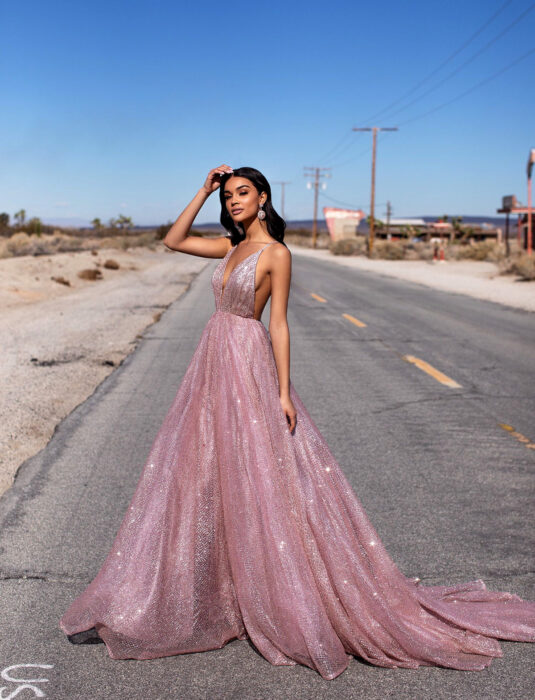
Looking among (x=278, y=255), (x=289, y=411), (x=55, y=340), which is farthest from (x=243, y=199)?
(x=55, y=340)

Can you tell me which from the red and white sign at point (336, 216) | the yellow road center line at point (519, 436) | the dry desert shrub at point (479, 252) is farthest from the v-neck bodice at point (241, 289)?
the red and white sign at point (336, 216)

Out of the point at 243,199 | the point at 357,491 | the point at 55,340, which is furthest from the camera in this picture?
the point at 55,340

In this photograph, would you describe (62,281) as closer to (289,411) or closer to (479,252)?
(289,411)

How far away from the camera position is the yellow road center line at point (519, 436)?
5633mm

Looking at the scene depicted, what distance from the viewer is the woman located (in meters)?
2.65

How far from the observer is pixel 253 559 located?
2654 mm

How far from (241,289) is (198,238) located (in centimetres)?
37

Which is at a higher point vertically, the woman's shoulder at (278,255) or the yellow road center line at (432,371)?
the woman's shoulder at (278,255)

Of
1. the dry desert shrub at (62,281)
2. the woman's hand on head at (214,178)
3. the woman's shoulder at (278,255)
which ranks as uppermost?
the woman's hand on head at (214,178)

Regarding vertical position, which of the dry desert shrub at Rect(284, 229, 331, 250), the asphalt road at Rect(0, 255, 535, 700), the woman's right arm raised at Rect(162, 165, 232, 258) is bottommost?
the asphalt road at Rect(0, 255, 535, 700)

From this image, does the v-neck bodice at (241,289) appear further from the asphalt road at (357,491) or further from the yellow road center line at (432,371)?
the yellow road center line at (432,371)

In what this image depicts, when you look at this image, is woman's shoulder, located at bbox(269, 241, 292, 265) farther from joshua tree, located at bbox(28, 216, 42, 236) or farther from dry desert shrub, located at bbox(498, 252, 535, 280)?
joshua tree, located at bbox(28, 216, 42, 236)

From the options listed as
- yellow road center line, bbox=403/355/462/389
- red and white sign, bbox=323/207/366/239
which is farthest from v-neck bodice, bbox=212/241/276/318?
red and white sign, bbox=323/207/366/239

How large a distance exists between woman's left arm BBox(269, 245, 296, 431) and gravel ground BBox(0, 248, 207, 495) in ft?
8.05
